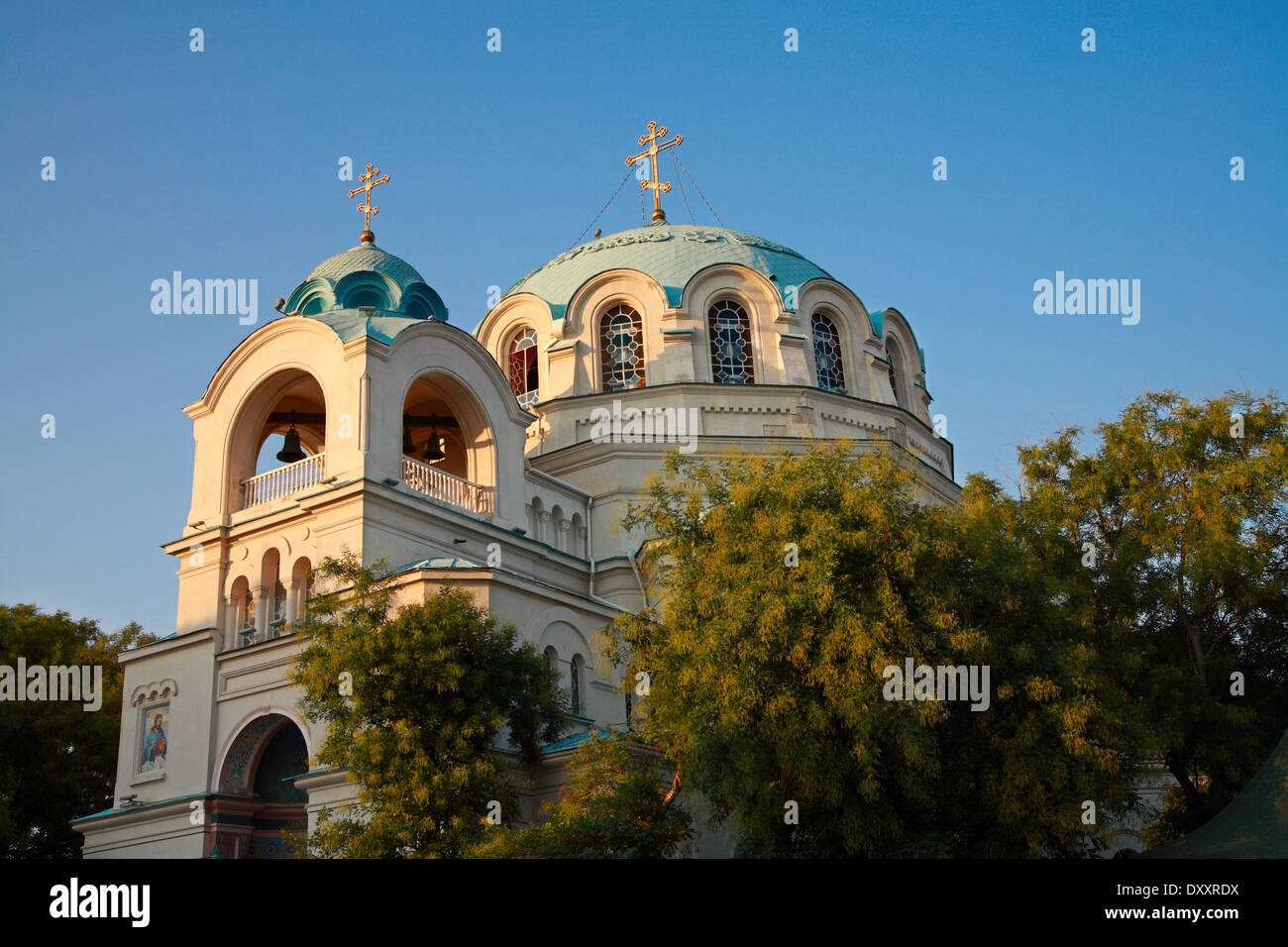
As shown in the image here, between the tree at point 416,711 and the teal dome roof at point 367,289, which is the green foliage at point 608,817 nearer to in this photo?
the tree at point 416,711

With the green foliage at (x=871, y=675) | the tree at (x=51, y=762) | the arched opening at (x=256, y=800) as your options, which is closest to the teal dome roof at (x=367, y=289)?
the arched opening at (x=256, y=800)

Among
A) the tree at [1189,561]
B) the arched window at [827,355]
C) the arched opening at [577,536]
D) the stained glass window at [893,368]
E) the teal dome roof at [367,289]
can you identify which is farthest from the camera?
the stained glass window at [893,368]

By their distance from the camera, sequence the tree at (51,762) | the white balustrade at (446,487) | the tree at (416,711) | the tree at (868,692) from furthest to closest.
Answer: the tree at (51,762) → the white balustrade at (446,487) → the tree at (416,711) → the tree at (868,692)

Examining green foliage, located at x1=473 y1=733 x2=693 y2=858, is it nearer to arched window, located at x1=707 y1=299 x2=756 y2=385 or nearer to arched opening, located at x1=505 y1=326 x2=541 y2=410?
arched window, located at x1=707 y1=299 x2=756 y2=385

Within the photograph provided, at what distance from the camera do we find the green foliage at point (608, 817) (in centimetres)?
1450

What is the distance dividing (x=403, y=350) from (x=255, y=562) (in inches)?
164

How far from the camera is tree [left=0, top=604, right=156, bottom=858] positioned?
2772 centimetres

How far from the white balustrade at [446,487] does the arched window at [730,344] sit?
→ 7.34 meters

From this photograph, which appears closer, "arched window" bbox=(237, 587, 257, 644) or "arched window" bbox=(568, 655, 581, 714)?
"arched window" bbox=(568, 655, 581, 714)

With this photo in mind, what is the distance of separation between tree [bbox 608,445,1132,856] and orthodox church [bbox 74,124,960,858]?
2581 mm

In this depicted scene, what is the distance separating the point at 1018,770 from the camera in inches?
554

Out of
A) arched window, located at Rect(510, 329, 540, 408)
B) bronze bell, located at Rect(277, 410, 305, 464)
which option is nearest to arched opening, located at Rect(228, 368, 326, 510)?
bronze bell, located at Rect(277, 410, 305, 464)
